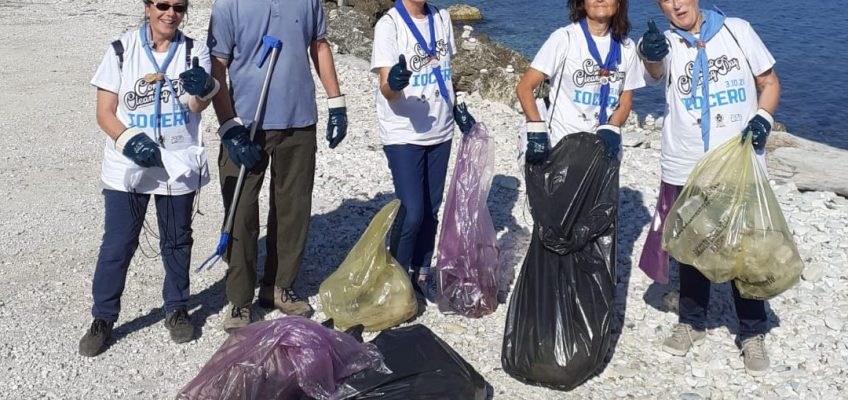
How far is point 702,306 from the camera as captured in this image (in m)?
4.63

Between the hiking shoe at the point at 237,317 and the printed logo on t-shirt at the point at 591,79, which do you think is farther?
the hiking shoe at the point at 237,317

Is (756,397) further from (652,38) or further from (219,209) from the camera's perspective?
(219,209)

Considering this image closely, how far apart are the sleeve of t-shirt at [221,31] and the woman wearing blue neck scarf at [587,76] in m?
1.37

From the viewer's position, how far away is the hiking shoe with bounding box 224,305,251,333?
464 centimetres

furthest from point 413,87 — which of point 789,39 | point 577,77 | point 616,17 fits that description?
point 789,39

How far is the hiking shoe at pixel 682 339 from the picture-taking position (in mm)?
4586

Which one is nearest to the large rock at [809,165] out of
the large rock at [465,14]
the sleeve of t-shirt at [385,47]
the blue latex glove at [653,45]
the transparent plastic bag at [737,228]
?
the transparent plastic bag at [737,228]

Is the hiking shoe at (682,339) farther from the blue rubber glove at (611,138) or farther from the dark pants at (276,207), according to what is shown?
the dark pants at (276,207)

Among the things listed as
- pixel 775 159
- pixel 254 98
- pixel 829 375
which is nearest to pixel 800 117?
pixel 775 159

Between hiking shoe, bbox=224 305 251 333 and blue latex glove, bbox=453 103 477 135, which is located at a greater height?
blue latex glove, bbox=453 103 477 135

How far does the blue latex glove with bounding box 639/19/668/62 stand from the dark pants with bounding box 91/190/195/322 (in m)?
2.19

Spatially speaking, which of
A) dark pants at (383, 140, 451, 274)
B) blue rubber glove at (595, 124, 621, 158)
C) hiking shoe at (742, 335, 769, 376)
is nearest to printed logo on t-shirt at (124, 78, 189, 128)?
dark pants at (383, 140, 451, 274)

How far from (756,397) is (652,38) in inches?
67.1

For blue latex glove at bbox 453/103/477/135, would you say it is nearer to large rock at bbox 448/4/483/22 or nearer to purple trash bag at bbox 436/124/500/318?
purple trash bag at bbox 436/124/500/318
